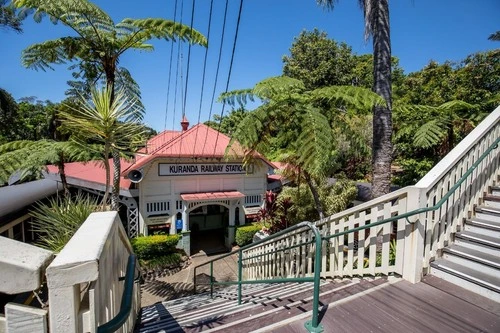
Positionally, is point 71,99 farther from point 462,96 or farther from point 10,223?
point 462,96

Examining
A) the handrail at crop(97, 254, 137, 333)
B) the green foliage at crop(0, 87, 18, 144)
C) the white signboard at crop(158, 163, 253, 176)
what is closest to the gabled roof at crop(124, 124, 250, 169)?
the white signboard at crop(158, 163, 253, 176)

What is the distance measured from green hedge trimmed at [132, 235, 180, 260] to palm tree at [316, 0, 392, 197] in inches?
341

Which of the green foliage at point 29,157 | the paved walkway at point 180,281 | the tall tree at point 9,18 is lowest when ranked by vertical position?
the paved walkway at point 180,281

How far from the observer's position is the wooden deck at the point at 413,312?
8.36ft

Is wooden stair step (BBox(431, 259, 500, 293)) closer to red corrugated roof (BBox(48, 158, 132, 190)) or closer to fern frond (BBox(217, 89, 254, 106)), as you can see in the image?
fern frond (BBox(217, 89, 254, 106))

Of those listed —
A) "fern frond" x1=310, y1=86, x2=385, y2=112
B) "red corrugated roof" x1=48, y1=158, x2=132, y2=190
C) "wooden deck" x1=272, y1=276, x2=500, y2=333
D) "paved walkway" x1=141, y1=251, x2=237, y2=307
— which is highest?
"fern frond" x1=310, y1=86, x2=385, y2=112

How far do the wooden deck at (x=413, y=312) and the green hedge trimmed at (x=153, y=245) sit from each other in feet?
31.4

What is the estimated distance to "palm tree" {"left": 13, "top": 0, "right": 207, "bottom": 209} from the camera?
5613mm

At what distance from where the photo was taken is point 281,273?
602cm

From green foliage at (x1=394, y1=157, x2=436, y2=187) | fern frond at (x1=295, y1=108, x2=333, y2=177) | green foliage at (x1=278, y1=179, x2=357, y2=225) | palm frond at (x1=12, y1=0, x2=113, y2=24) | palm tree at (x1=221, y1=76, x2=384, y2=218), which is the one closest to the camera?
fern frond at (x1=295, y1=108, x2=333, y2=177)

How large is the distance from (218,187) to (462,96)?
47.4 feet

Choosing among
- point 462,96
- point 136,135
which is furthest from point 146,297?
point 462,96

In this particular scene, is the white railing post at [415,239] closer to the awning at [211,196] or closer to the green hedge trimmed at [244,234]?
the awning at [211,196]

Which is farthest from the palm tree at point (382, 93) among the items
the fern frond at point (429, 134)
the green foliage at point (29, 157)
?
the green foliage at point (29, 157)
